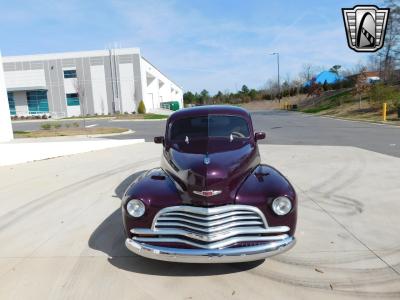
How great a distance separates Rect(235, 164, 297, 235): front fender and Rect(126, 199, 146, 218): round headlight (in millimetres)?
971

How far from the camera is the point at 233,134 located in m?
4.85

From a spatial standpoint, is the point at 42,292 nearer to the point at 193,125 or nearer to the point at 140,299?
the point at 140,299

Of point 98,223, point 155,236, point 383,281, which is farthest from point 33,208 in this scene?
point 383,281

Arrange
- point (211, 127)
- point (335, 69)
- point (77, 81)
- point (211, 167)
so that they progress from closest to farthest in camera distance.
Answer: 1. point (211, 167)
2. point (211, 127)
3. point (77, 81)
4. point (335, 69)

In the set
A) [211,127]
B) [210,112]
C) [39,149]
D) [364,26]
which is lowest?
[39,149]

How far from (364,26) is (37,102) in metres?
50.9

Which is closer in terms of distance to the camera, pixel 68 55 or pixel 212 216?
pixel 212 216

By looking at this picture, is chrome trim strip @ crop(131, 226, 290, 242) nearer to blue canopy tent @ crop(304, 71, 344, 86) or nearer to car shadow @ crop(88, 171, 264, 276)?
car shadow @ crop(88, 171, 264, 276)

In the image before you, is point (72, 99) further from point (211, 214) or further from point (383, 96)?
point (211, 214)

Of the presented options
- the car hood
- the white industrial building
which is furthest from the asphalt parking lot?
the white industrial building

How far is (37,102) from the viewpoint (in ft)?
172

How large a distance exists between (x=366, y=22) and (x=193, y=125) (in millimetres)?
9592

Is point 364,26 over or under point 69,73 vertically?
under

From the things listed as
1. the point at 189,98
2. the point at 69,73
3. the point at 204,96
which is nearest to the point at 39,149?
the point at 69,73
